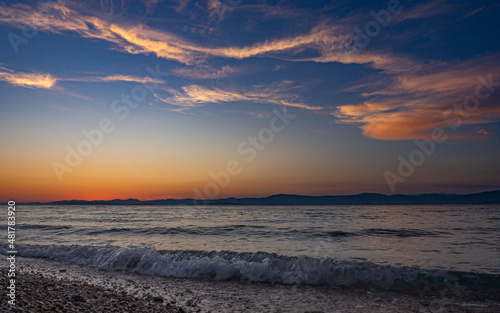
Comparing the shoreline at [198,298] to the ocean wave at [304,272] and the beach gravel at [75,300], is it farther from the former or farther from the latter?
the ocean wave at [304,272]

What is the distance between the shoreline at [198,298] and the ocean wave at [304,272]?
2.25 feet

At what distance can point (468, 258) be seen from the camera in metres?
13.3

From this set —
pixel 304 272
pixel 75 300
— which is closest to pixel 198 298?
pixel 75 300

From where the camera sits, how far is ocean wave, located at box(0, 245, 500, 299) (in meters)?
9.61

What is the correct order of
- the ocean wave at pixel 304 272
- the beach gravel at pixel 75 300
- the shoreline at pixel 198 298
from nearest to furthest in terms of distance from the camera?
1. the beach gravel at pixel 75 300
2. the shoreline at pixel 198 298
3. the ocean wave at pixel 304 272

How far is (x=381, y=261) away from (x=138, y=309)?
10453 millimetres

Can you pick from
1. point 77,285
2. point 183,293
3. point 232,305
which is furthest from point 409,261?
point 77,285

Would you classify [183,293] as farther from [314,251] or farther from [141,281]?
[314,251]

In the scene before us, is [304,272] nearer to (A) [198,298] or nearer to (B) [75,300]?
(A) [198,298]

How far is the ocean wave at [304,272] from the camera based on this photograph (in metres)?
9.61

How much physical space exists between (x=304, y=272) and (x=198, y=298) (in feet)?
14.8

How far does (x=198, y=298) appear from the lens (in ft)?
26.5

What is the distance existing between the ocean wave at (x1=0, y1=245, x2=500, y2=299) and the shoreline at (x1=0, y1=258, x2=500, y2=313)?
69 cm

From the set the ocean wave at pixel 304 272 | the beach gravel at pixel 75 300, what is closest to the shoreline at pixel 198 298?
the beach gravel at pixel 75 300
